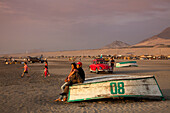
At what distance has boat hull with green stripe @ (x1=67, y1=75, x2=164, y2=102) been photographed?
8375 millimetres

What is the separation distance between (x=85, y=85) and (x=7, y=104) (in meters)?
3.44

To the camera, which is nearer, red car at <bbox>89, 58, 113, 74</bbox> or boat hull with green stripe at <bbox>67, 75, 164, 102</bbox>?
boat hull with green stripe at <bbox>67, 75, 164, 102</bbox>

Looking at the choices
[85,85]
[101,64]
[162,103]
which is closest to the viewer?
[162,103]

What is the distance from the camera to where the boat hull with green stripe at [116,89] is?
27.5ft

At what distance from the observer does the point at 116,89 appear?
838 centimetres

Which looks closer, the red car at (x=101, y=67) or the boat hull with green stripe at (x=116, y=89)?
A: the boat hull with green stripe at (x=116, y=89)

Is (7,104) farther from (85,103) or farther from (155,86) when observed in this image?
(155,86)

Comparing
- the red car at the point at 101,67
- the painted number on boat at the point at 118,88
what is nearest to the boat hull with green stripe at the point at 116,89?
the painted number on boat at the point at 118,88

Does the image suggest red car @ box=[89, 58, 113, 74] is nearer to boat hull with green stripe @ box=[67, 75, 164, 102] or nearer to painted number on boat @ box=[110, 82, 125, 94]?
boat hull with green stripe @ box=[67, 75, 164, 102]

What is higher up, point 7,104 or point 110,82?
point 110,82

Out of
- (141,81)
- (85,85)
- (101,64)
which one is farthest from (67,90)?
(101,64)

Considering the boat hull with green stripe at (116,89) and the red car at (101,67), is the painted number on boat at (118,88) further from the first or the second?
the red car at (101,67)

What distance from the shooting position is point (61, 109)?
291 inches

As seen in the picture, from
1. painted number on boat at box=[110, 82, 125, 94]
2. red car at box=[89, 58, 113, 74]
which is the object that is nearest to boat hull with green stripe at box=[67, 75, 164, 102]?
painted number on boat at box=[110, 82, 125, 94]
